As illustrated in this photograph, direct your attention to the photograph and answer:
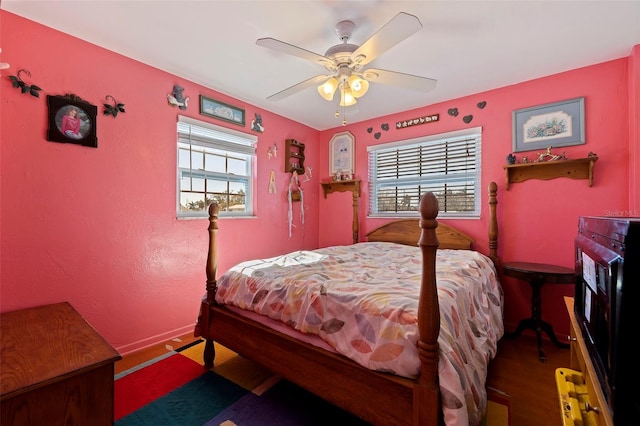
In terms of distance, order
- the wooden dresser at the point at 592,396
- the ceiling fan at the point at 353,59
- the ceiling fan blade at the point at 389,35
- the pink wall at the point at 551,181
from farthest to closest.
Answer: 1. the pink wall at the point at 551,181
2. the ceiling fan at the point at 353,59
3. the ceiling fan blade at the point at 389,35
4. the wooden dresser at the point at 592,396

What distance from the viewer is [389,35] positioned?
1.50 metres

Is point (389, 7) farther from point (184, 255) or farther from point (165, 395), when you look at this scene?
point (165, 395)

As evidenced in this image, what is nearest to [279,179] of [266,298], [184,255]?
[184,255]

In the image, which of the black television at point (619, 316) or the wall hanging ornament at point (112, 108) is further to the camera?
the wall hanging ornament at point (112, 108)

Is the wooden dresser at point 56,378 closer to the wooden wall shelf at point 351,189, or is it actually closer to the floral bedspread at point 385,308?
the floral bedspread at point 385,308

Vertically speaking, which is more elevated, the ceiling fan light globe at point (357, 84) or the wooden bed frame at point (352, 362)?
the ceiling fan light globe at point (357, 84)

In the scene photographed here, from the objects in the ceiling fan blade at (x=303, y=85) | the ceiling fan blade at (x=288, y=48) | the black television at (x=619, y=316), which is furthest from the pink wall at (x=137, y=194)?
the black television at (x=619, y=316)

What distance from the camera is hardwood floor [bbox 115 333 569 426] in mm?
1572

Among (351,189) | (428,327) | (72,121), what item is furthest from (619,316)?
(351,189)

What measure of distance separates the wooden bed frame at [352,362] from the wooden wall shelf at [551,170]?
78.5 inches

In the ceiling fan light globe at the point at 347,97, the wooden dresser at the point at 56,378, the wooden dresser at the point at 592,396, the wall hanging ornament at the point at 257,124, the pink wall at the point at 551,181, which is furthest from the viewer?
the wall hanging ornament at the point at 257,124

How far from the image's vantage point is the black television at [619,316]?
0.61 metres

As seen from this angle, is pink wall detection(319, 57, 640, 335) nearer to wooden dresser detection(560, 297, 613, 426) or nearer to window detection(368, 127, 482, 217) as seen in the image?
window detection(368, 127, 482, 217)

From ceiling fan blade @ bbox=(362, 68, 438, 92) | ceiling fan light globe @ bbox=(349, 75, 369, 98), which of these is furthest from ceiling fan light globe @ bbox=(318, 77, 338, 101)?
A: ceiling fan blade @ bbox=(362, 68, 438, 92)
